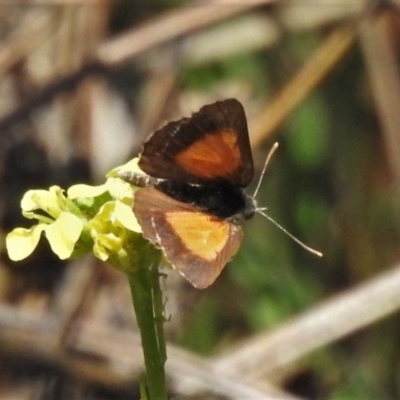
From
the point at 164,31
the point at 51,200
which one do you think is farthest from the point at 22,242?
the point at 164,31

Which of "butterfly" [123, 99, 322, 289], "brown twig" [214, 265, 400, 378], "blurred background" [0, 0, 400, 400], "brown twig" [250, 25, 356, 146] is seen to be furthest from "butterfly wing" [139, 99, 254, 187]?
"brown twig" [250, 25, 356, 146]

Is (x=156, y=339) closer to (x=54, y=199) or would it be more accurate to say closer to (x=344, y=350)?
(x=54, y=199)

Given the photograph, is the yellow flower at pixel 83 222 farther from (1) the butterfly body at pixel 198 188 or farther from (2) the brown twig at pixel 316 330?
(2) the brown twig at pixel 316 330

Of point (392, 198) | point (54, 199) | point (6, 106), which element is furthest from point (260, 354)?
point (54, 199)

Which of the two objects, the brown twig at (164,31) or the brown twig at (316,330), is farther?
the brown twig at (164,31)

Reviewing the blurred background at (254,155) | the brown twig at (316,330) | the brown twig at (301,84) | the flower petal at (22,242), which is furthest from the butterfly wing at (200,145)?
the brown twig at (301,84)

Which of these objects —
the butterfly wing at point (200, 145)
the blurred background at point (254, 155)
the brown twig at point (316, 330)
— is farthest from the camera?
the blurred background at point (254, 155)

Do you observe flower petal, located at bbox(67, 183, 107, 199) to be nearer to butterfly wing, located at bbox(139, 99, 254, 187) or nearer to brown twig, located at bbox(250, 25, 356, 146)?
butterfly wing, located at bbox(139, 99, 254, 187)
